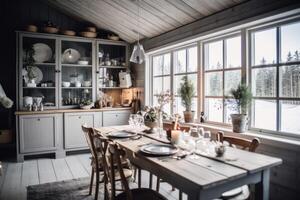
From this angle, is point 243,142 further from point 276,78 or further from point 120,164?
point 120,164

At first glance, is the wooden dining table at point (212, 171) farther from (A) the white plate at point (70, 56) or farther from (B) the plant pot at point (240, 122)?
(A) the white plate at point (70, 56)

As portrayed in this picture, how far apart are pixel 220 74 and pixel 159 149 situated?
178 cm

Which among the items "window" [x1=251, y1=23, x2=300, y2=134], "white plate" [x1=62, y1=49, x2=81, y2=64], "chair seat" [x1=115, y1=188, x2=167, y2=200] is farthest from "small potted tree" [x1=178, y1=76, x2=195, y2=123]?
"white plate" [x1=62, y1=49, x2=81, y2=64]

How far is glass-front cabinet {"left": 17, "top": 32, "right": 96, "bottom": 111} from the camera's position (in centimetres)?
466

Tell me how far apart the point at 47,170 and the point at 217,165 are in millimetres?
3141

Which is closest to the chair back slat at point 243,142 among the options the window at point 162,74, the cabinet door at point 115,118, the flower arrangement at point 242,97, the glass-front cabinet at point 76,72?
the flower arrangement at point 242,97

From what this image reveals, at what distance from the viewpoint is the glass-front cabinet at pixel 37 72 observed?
459 cm

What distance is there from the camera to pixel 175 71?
4.39m

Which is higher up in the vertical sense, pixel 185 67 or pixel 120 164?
pixel 185 67

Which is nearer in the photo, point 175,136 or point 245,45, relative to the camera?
point 175,136

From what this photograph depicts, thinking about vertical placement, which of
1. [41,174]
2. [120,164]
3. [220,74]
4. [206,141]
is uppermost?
[220,74]

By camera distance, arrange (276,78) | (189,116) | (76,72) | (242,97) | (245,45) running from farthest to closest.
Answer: (76,72)
(189,116)
(245,45)
(242,97)
(276,78)

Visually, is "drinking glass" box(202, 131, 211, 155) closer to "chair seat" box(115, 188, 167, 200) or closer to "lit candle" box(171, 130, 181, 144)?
"lit candle" box(171, 130, 181, 144)

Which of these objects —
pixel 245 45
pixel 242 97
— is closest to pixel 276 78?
pixel 242 97
